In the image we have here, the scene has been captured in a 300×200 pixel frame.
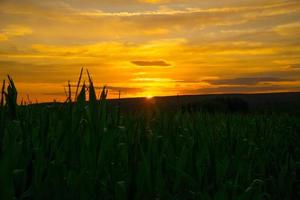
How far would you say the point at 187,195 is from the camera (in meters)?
3.46

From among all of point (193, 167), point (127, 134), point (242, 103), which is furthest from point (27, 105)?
point (242, 103)

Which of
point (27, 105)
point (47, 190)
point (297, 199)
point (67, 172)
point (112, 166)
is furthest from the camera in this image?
point (27, 105)

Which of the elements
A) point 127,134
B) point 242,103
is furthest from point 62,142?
point 242,103

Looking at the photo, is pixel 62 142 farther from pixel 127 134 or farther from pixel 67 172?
pixel 127 134

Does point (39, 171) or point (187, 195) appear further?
point (187, 195)

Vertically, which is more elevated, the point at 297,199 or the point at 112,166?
the point at 112,166

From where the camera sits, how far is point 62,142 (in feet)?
10.5

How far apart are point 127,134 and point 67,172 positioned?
48.2 inches

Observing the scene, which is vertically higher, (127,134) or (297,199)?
(127,134)

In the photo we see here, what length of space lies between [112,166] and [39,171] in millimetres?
Answer: 619

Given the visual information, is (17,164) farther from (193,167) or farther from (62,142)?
(193,167)

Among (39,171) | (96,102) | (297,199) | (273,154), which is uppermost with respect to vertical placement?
(96,102)

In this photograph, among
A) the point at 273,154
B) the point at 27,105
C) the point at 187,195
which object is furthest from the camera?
the point at 273,154

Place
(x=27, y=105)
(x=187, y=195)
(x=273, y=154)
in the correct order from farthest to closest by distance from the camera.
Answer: (x=273, y=154)
(x=27, y=105)
(x=187, y=195)
